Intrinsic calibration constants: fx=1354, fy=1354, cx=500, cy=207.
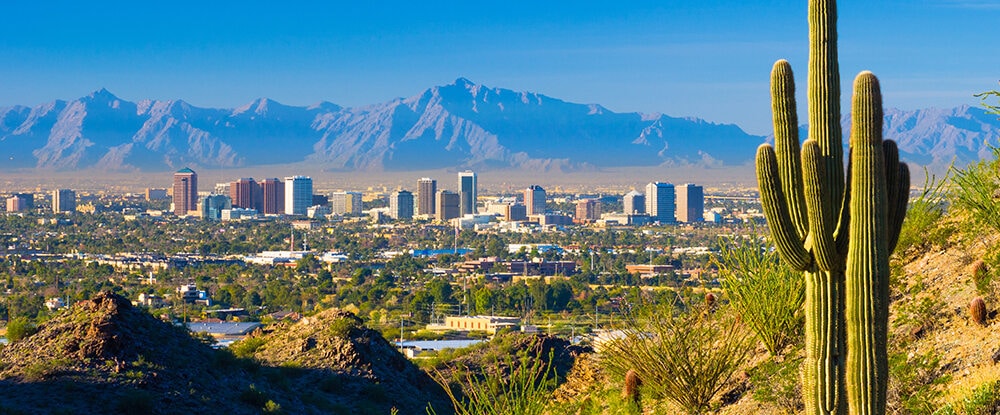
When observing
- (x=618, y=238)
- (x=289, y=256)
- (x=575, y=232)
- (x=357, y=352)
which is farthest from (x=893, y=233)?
(x=575, y=232)

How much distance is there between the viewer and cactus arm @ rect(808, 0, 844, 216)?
356 inches

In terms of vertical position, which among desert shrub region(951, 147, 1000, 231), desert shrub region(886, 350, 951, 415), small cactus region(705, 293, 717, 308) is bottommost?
desert shrub region(886, 350, 951, 415)

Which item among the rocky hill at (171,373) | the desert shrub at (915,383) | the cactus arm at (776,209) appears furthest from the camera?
the rocky hill at (171,373)

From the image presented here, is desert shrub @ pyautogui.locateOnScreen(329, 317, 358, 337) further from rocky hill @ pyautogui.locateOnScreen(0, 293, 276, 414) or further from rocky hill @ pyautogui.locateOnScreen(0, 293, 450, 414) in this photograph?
rocky hill @ pyautogui.locateOnScreen(0, 293, 276, 414)

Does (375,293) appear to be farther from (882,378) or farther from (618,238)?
(618,238)

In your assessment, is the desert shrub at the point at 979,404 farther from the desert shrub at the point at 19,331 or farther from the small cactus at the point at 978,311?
the desert shrub at the point at 19,331

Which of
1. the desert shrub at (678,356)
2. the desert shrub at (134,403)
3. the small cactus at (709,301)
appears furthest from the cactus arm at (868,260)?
the desert shrub at (134,403)

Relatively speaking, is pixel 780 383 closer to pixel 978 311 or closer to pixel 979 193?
pixel 978 311

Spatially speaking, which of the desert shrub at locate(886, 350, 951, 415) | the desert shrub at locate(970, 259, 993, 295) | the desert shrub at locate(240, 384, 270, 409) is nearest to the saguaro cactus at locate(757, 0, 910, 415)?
the desert shrub at locate(886, 350, 951, 415)

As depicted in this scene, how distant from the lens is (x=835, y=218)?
29.8 feet

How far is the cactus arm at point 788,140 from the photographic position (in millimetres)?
9047

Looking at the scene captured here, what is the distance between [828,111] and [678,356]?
479 cm

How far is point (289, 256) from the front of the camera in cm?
11538

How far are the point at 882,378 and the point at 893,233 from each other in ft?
3.32
